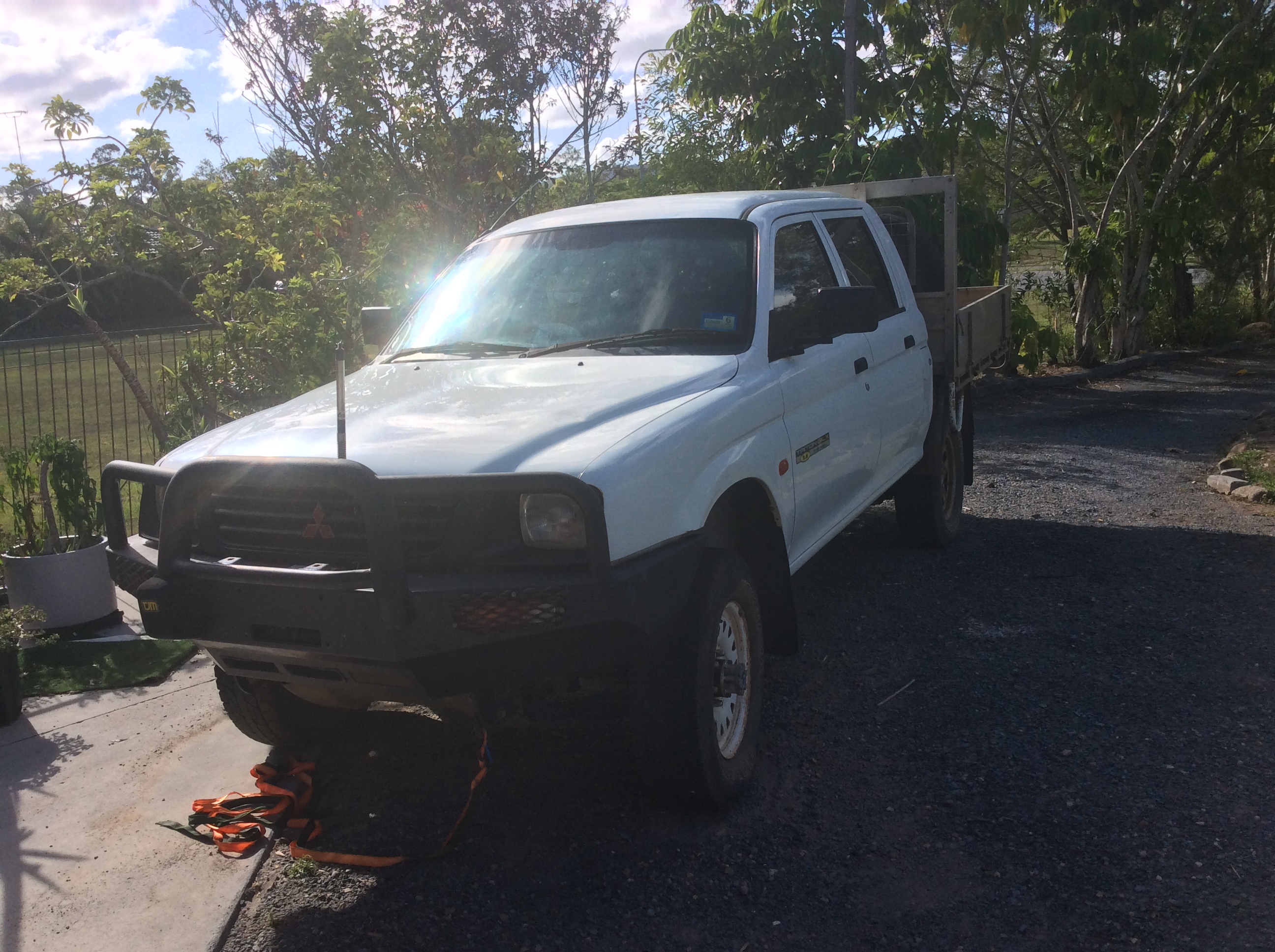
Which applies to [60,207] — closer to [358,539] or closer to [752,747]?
[358,539]

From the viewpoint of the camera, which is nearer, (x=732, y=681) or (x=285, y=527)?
(x=285, y=527)

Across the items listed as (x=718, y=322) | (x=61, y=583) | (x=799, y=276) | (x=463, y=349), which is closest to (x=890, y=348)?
(x=799, y=276)

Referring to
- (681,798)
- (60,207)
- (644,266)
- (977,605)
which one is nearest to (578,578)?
(681,798)

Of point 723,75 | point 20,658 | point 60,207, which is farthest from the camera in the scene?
point 723,75

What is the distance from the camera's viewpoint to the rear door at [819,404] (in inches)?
177

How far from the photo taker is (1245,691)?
15.3 feet

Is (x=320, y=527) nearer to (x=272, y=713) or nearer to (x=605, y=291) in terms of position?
(x=272, y=713)

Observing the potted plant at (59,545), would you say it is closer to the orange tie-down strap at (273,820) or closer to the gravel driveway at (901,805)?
the orange tie-down strap at (273,820)

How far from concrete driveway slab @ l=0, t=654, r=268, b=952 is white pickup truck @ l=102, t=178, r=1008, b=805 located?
430mm

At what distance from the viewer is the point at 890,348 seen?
576cm

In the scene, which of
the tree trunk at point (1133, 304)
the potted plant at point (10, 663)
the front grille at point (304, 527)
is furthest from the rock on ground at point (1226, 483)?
the tree trunk at point (1133, 304)

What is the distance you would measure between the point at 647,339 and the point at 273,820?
2.14 m

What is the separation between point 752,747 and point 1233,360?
17.0 m

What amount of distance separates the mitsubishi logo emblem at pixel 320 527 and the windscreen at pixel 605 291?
4.75ft
